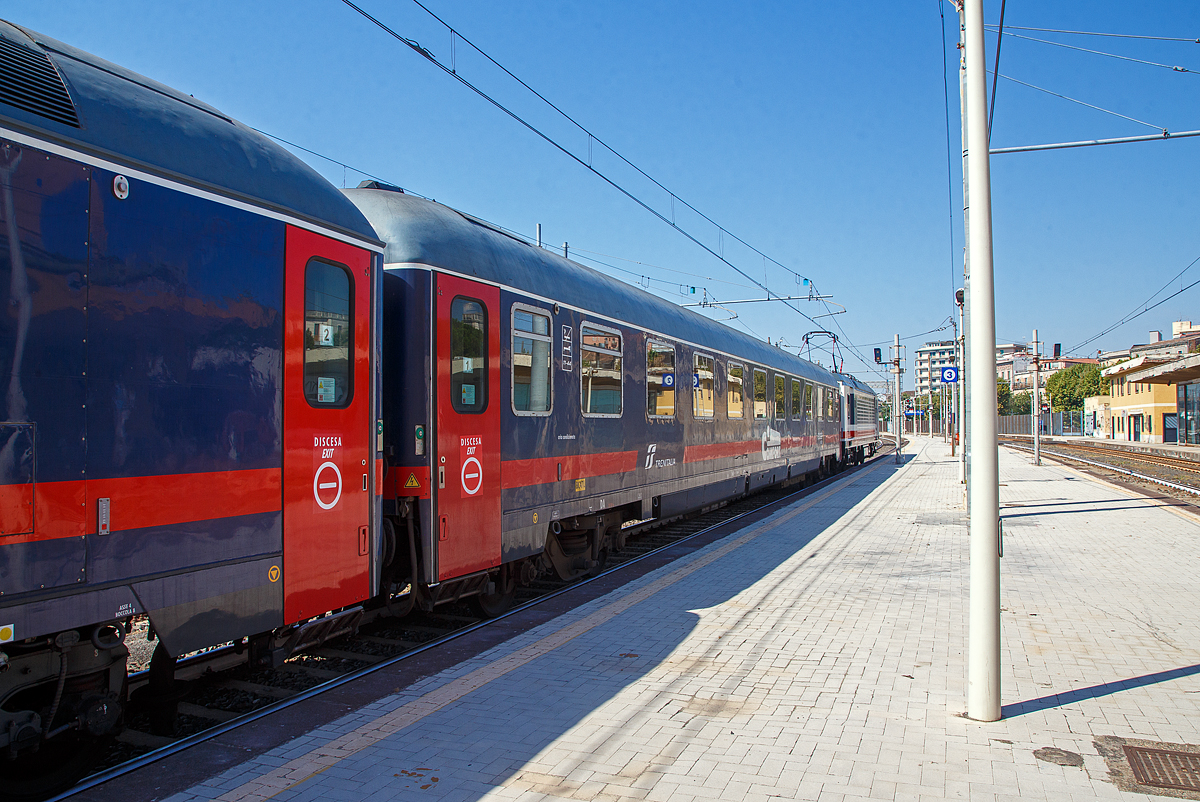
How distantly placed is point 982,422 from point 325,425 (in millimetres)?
4274

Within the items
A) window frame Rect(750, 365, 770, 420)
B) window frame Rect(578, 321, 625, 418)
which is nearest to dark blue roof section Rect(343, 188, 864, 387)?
window frame Rect(578, 321, 625, 418)

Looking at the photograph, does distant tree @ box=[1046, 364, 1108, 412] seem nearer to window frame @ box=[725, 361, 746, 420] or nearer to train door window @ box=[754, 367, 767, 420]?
train door window @ box=[754, 367, 767, 420]

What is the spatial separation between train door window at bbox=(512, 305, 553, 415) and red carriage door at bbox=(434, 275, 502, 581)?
34 centimetres

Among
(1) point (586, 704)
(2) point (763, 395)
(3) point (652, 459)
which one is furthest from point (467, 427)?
(2) point (763, 395)

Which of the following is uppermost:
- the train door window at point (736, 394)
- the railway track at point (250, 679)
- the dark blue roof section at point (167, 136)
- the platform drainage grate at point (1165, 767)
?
the dark blue roof section at point (167, 136)

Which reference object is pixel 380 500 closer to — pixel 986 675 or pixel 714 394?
pixel 986 675

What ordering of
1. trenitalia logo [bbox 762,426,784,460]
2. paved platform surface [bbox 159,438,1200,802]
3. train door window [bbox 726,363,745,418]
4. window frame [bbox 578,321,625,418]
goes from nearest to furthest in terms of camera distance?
paved platform surface [bbox 159,438,1200,802]
window frame [bbox 578,321,625,418]
train door window [bbox 726,363,745,418]
trenitalia logo [bbox 762,426,784,460]

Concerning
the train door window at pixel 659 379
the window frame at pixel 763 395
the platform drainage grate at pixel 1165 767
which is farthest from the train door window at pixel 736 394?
the platform drainage grate at pixel 1165 767

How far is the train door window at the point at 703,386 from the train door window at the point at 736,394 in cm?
102

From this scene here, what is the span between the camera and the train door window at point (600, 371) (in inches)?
353

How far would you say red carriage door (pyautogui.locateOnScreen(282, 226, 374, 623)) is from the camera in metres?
5.01

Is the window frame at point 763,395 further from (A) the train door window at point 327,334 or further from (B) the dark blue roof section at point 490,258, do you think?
(A) the train door window at point 327,334

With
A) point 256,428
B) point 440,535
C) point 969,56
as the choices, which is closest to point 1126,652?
point 969,56

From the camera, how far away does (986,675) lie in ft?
15.5
